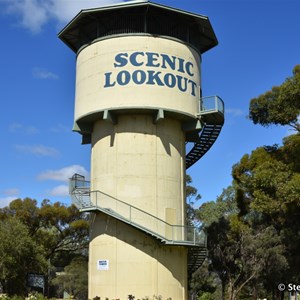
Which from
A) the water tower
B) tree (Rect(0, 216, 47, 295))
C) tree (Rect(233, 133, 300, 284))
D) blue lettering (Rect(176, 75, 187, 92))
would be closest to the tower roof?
the water tower

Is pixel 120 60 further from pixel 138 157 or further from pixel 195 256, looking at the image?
pixel 195 256

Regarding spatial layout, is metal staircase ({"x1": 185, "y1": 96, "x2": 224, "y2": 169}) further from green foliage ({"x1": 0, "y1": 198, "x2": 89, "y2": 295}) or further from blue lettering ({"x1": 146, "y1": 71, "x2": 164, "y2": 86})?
green foliage ({"x1": 0, "y1": 198, "x2": 89, "y2": 295})

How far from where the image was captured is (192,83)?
2945cm

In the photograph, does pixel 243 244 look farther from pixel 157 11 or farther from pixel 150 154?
pixel 157 11

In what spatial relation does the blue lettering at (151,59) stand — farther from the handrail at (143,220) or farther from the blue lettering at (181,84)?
the handrail at (143,220)

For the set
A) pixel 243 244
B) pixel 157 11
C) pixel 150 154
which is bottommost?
pixel 243 244

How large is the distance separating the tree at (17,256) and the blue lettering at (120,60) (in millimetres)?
17948

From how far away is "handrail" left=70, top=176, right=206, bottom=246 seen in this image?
26688 millimetres

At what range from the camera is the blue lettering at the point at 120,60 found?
28.1 m

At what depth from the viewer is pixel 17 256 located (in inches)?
1554

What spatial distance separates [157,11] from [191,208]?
31959mm

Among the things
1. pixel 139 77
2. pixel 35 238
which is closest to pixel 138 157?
pixel 139 77

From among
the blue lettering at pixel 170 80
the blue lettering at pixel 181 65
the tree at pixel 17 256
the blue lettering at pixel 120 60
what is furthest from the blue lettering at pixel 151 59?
the tree at pixel 17 256

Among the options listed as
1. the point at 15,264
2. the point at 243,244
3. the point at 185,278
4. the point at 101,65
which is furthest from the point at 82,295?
the point at 101,65
